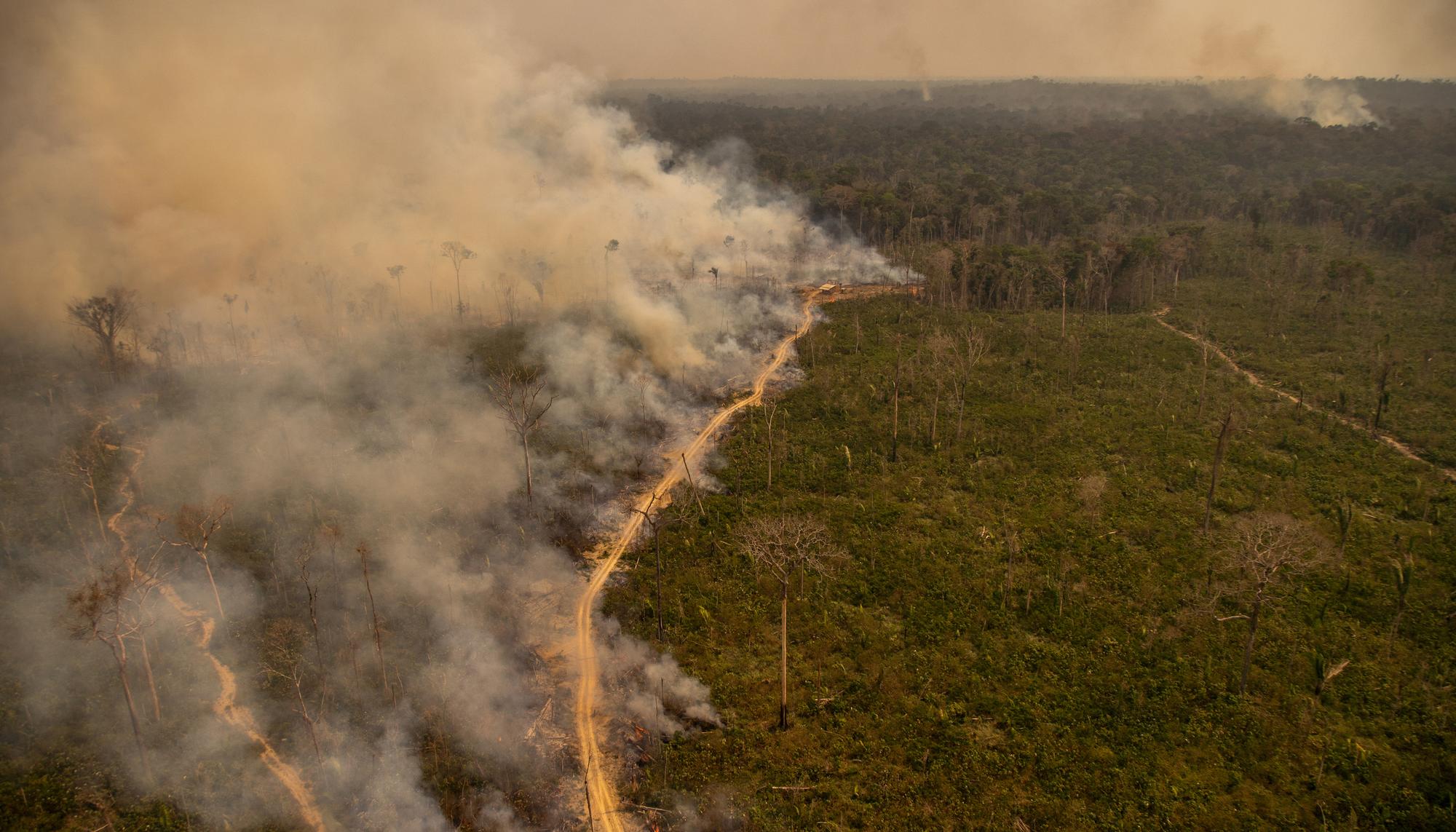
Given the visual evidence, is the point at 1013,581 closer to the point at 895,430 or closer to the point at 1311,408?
the point at 895,430

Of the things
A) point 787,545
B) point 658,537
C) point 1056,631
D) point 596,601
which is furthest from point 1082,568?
point 596,601

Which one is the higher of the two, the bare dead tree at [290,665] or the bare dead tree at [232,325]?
the bare dead tree at [232,325]

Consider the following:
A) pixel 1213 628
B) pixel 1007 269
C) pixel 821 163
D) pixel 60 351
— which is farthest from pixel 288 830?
pixel 821 163

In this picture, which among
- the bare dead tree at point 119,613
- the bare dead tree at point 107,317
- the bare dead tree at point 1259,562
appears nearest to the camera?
the bare dead tree at point 119,613

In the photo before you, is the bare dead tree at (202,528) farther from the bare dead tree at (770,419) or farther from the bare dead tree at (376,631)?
the bare dead tree at (770,419)

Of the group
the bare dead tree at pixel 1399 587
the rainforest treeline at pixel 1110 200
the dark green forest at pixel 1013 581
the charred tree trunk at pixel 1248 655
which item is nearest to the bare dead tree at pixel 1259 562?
the charred tree trunk at pixel 1248 655

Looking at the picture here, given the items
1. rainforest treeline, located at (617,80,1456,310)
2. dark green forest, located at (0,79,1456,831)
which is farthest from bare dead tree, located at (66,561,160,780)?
rainforest treeline, located at (617,80,1456,310)

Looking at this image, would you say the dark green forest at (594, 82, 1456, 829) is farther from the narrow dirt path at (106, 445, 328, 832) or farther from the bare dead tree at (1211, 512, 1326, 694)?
the narrow dirt path at (106, 445, 328, 832)
